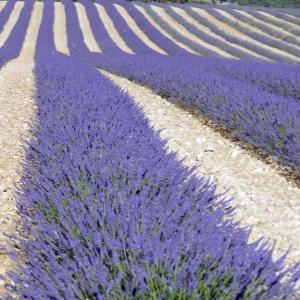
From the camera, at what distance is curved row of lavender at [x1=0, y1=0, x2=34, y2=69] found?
18277mm

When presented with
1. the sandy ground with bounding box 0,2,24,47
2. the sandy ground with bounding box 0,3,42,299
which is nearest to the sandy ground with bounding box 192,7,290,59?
the sandy ground with bounding box 0,2,24,47

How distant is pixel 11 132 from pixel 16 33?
20802 millimetres

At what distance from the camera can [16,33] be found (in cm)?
2455

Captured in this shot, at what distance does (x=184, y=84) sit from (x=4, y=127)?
3947 mm

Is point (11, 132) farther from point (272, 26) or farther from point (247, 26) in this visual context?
point (272, 26)

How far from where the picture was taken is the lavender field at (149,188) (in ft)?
6.23

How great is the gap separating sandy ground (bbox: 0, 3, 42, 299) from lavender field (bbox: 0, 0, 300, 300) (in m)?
0.02

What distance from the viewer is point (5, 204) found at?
12.1ft

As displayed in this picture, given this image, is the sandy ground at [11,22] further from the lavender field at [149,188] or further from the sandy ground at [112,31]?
the lavender field at [149,188]

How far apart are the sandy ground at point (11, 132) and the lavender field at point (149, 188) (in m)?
0.02

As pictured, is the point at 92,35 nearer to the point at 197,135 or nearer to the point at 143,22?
the point at 143,22

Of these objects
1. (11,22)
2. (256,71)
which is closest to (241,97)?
(256,71)

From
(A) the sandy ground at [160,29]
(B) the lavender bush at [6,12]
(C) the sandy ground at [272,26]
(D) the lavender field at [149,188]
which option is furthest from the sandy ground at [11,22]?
(C) the sandy ground at [272,26]

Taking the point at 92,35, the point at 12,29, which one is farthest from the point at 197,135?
the point at 12,29
